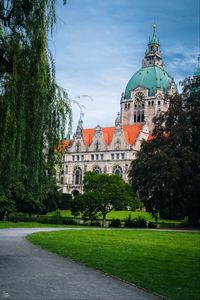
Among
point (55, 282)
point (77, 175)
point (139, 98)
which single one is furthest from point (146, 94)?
point (55, 282)

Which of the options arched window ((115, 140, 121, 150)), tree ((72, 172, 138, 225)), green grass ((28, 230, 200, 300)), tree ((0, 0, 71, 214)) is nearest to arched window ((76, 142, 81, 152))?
arched window ((115, 140, 121, 150))

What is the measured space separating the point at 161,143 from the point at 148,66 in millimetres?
72698

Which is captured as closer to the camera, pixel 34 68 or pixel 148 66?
pixel 34 68

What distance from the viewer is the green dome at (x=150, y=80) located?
355ft

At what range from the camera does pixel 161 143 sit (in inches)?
1770

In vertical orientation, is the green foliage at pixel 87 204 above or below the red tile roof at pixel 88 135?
below

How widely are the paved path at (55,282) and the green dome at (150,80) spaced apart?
315ft

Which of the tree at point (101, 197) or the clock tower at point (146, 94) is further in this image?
the clock tower at point (146, 94)

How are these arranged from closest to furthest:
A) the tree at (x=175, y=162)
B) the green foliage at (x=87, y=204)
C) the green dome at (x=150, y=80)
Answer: the tree at (x=175, y=162)
the green foliage at (x=87, y=204)
the green dome at (x=150, y=80)

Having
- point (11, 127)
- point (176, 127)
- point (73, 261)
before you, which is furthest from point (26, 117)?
point (176, 127)

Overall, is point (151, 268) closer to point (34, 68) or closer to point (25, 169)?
point (25, 169)

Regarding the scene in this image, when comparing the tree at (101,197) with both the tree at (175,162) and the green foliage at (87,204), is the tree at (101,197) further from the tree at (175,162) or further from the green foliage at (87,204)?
the tree at (175,162)

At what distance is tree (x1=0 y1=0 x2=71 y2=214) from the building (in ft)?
205

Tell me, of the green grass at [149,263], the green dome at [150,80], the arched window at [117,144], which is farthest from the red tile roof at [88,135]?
the green grass at [149,263]
